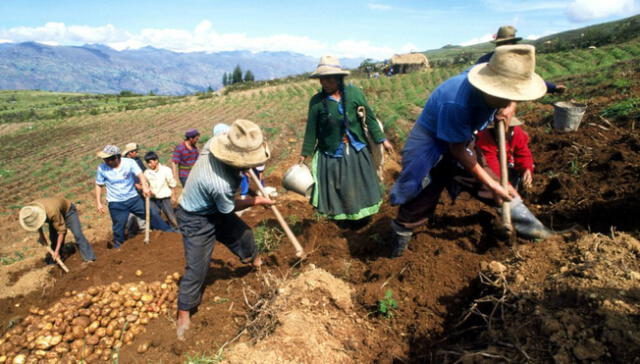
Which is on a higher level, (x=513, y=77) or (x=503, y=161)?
(x=513, y=77)

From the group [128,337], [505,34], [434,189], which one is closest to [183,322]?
[128,337]

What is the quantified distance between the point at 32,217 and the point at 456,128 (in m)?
4.77

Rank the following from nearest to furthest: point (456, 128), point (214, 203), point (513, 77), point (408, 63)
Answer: point (513, 77) → point (456, 128) → point (214, 203) → point (408, 63)

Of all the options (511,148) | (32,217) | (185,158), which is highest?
(511,148)

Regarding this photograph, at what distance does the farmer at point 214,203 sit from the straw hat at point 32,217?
2546 millimetres

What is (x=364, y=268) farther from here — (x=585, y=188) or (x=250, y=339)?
(x=585, y=188)

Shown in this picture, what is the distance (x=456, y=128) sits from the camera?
222 centimetres

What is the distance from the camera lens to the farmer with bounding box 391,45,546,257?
2.00 meters

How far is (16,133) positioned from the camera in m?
21.6

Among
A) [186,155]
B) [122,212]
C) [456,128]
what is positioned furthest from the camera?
[186,155]

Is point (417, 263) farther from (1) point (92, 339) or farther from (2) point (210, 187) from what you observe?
(1) point (92, 339)

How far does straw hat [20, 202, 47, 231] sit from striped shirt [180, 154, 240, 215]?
267 centimetres

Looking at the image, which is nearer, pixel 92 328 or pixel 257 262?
pixel 92 328

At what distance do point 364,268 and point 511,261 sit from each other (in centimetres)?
117
